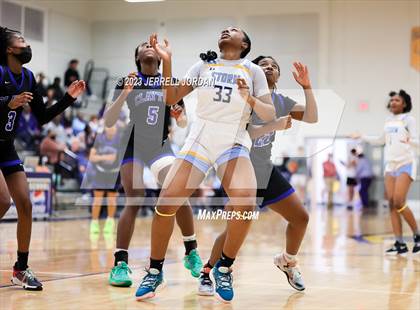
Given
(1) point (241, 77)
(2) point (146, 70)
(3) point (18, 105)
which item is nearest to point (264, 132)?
(1) point (241, 77)

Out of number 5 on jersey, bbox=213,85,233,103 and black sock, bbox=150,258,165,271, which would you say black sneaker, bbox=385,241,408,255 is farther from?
number 5 on jersey, bbox=213,85,233,103

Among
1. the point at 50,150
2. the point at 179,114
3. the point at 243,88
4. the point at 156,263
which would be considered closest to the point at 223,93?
the point at 243,88

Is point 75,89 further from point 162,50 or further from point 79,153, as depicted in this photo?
point 79,153

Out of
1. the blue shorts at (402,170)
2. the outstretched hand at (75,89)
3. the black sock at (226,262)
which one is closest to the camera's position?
the black sock at (226,262)

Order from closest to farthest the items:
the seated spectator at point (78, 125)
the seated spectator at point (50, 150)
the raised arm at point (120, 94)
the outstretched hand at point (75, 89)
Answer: the outstretched hand at point (75, 89), the raised arm at point (120, 94), the seated spectator at point (50, 150), the seated spectator at point (78, 125)

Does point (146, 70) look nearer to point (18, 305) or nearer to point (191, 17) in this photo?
point (18, 305)

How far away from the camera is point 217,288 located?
19.5ft

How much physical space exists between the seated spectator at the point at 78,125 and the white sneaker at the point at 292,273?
562 inches

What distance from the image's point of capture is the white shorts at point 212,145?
5914 mm

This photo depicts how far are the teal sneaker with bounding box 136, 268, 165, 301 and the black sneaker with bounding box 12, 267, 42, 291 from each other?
3.20 ft

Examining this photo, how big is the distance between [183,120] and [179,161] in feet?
3.63

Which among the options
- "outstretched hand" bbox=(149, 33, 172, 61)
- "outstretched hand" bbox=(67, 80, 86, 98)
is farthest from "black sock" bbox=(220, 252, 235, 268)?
"outstretched hand" bbox=(67, 80, 86, 98)

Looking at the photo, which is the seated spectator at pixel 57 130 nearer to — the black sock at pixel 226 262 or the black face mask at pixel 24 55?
the black face mask at pixel 24 55

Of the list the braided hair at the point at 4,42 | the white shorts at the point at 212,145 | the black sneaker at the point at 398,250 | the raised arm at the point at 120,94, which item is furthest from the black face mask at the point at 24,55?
the black sneaker at the point at 398,250
